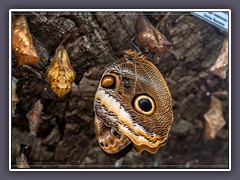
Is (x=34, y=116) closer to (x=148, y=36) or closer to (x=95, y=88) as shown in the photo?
(x=95, y=88)

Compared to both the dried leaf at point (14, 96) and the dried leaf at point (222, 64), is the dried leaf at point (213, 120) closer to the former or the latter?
the dried leaf at point (222, 64)

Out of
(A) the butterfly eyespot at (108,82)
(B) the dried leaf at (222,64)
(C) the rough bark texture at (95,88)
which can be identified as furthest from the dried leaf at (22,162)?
(B) the dried leaf at (222,64)

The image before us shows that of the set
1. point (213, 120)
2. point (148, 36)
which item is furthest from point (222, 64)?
point (148, 36)

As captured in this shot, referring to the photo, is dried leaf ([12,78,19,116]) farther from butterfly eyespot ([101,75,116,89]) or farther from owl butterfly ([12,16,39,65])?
butterfly eyespot ([101,75,116,89])

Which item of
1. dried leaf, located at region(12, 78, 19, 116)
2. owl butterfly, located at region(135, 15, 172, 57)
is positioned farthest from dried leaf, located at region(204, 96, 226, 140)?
dried leaf, located at region(12, 78, 19, 116)

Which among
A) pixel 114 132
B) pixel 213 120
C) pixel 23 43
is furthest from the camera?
pixel 213 120
